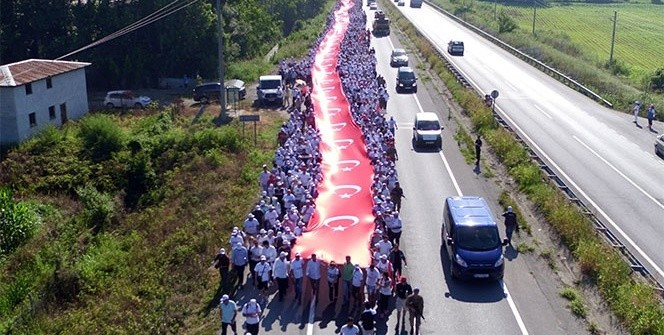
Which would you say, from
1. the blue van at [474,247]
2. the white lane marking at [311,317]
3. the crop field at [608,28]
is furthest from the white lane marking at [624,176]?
the crop field at [608,28]

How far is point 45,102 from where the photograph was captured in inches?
1566

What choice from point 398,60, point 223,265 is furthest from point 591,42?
point 223,265

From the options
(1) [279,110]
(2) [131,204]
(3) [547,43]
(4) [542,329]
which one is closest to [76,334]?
(4) [542,329]

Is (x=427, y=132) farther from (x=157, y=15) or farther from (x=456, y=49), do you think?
(x=456, y=49)

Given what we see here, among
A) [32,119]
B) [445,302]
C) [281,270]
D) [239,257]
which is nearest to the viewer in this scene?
[281,270]

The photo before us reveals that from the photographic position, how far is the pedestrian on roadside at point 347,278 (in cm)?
1914

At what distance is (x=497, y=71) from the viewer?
60.7 m

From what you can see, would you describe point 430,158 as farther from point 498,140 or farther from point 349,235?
point 349,235

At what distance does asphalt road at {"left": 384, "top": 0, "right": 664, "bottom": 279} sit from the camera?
26.6 m

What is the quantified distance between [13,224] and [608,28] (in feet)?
323

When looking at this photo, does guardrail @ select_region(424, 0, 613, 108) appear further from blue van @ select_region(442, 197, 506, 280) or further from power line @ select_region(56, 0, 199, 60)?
blue van @ select_region(442, 197, 506, 280)

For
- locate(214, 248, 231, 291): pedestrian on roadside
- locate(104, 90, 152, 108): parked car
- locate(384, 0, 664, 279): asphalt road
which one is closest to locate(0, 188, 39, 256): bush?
locate(214, 248, 231, 291): pedestrian on roadside

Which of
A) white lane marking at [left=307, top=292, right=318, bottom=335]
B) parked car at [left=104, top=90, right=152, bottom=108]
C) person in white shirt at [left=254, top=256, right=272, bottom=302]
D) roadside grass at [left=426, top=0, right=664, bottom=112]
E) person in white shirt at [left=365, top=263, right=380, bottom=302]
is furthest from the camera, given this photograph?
roadside grass at [left=426, top=0, right=664, bottom=112]

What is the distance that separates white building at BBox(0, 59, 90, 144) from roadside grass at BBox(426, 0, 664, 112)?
1337 inches
